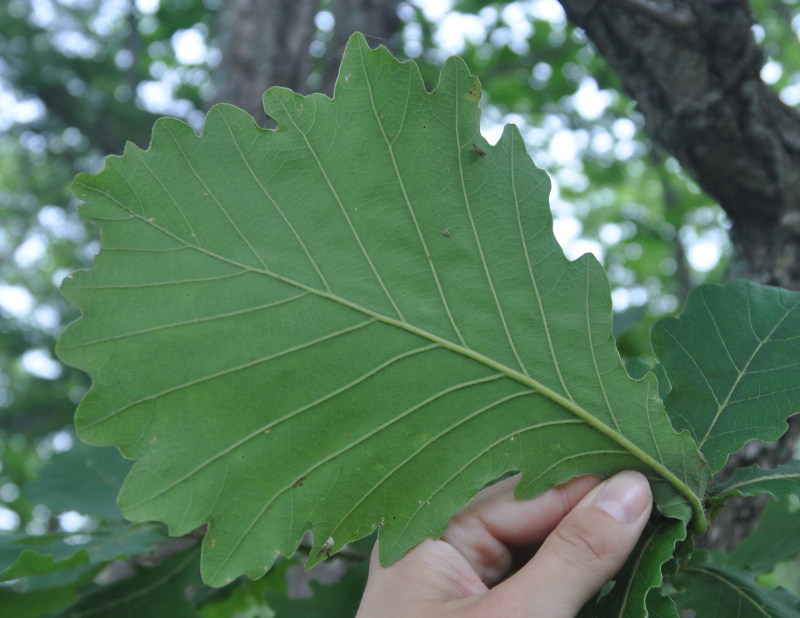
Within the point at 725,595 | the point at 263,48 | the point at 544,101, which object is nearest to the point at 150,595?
the point at 725,595

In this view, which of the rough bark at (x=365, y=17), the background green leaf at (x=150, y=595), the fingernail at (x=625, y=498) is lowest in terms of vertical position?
the background green leaf at (x=150, y=595)

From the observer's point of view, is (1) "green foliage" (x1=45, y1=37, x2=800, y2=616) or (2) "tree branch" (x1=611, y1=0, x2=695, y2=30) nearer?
(1) "green foliage" (x1=45, y1=37, x2=800, y2=616)

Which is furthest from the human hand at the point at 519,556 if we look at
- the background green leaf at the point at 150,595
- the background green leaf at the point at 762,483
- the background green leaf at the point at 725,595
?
the background green leaf at the point at 150,595

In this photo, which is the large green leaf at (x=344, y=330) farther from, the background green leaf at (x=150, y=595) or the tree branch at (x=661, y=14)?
the tree branch at (x=661, y=14)

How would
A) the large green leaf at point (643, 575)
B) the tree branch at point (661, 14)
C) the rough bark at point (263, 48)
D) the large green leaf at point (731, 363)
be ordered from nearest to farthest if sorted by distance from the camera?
the large green leaf at point (643, 575), the large green leaf at point (731, 363), the tree branch at point (661, 14), the rough bark at point (263, 48)

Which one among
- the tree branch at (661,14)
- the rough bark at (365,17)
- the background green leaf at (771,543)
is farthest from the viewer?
the rough bark at (365,17)

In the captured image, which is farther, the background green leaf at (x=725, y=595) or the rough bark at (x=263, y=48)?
the rough bark at (x=263, y=48)

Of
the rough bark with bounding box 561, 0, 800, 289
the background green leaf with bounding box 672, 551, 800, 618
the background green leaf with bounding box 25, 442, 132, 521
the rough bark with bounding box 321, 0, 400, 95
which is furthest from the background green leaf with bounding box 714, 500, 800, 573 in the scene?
the rough bark with bounding box 321, 0, 400, 95

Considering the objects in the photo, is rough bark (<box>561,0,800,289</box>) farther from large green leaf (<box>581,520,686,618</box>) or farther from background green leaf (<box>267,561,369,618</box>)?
background green leaf (<box>267,561,369,618</box>)
